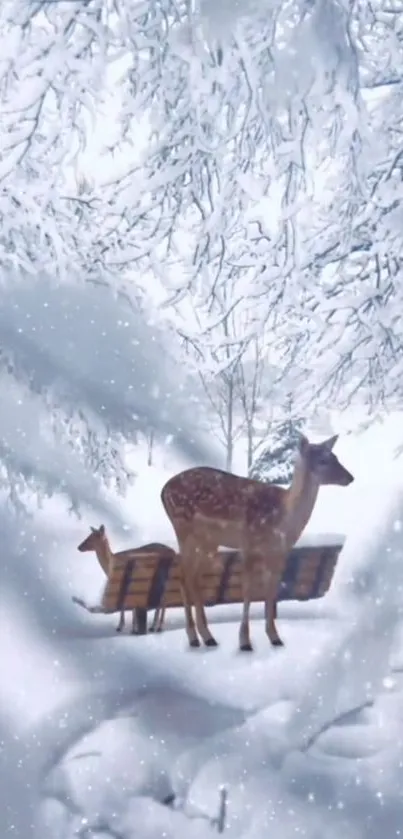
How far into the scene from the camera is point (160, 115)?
7.60 ft

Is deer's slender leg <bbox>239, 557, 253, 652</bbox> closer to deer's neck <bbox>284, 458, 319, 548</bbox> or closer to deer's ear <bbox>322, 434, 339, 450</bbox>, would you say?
deer's neck <bbox>284, 458, 319, 548</bbox>

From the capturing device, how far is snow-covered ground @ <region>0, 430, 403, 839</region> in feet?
Result: 7.59

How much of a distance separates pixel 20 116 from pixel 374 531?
46.4 inches

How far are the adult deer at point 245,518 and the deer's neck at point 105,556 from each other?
0.15m

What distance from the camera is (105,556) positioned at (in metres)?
2.31

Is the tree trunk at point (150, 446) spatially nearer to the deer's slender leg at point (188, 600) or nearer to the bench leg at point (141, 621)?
the deer's slender leg at point (188, 600)

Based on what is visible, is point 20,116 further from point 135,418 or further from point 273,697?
point 273,697

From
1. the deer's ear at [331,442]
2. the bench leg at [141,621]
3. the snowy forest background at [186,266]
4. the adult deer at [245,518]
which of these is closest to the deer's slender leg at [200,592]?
the adult deer at [245,518]

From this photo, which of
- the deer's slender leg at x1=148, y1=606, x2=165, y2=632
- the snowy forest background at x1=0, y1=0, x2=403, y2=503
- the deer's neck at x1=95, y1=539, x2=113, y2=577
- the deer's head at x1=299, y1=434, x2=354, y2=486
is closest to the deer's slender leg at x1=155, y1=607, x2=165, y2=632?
the deer's slender leg at x1=148, y1=606, x2=165, y2=632

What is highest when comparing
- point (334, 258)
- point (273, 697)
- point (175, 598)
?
point (334, 258)

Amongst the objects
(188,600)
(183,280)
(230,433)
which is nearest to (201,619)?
(188,600)

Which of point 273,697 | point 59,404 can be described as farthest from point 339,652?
point 59,404

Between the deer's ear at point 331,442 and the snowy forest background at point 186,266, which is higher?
the snowy forest background at point 186,266

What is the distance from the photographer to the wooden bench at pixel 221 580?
232 centimetres
